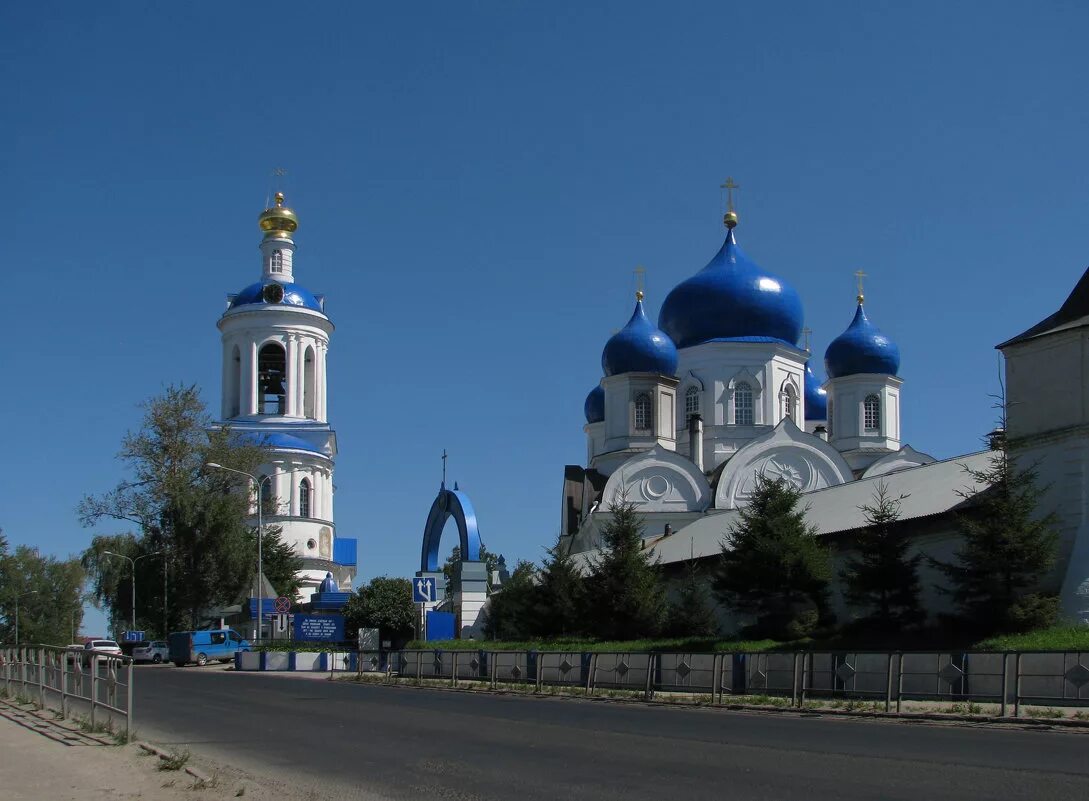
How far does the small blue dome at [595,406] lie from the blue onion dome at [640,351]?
9415mm

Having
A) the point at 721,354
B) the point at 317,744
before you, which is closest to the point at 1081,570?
the point at 317,744

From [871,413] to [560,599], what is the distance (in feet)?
72.3

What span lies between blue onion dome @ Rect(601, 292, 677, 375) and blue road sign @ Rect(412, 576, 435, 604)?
58.9 feet

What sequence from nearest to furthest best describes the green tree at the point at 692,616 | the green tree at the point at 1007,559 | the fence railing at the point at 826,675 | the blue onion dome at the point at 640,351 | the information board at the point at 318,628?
the fence railing at the point at 826,675
the green tree at the point at 1007,559
the green tree at the point at 692,616
the information board at the point at 318,628
the blue onion dome at the point at 640,351

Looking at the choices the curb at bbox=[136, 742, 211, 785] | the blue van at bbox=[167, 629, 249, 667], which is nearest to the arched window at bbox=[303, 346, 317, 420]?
the blue van at bbox=[167, 629, 249, 667]

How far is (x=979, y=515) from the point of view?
25703 mm

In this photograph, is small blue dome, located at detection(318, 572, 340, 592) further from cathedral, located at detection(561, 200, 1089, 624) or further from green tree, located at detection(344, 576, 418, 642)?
green tree, located at detection(344, 576, 418, 642)

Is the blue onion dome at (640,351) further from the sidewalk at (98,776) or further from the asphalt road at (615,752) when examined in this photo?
the sidewalk at (98,776)

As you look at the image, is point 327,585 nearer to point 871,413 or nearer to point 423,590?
point 871,413

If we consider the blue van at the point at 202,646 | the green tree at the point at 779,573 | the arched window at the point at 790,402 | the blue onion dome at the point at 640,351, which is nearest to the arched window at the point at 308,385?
the blue onion dome at the point at 640,351

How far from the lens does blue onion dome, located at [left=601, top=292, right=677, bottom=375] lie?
54.6 metres

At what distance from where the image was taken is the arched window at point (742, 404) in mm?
54812

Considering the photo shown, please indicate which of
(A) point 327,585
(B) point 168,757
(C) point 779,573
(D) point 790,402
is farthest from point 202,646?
(B) point 168,757

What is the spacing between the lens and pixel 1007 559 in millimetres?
24266
